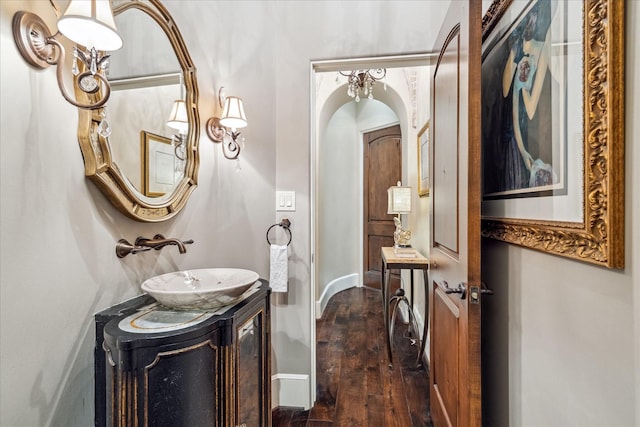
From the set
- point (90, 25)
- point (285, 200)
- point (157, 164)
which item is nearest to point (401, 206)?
point (285, 200)

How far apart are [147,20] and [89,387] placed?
1.35 m

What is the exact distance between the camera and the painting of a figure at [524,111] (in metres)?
0.80

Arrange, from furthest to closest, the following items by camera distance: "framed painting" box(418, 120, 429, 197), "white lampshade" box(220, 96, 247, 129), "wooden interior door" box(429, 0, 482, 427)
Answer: "framed painting" box(418, 120, 429, 197)
"white lampshade" box(220, 96, 247, 129)
"wooden interior door" box(429, 0, 482, 427)

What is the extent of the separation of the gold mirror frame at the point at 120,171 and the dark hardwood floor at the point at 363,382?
4.68 feet

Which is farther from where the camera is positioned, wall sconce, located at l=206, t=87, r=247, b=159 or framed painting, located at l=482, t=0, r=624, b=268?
wall sconce, located at l=206, t=87, r=247, b=159

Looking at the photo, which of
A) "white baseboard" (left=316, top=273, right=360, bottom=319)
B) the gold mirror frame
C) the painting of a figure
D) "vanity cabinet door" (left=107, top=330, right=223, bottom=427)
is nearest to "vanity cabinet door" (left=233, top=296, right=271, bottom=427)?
"vanity cabinet door" (left=107, top=330, right=223, bottom=427)

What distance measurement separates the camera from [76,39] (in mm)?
790

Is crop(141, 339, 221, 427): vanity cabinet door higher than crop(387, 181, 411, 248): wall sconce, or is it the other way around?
crop(387, 181, 411, 248): wall sconce

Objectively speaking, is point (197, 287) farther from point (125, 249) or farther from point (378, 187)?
point (378, 187)

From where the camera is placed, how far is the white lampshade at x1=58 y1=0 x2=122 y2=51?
0.75 m

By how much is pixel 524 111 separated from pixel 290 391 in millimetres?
1920

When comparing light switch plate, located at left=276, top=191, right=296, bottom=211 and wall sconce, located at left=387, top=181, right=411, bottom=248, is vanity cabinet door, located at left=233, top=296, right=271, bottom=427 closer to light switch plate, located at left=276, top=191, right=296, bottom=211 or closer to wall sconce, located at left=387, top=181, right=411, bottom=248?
light switch plate, located at left=276, top=191, right=296, bottom=211

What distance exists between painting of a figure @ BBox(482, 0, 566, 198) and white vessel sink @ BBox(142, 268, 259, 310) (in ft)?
3.34

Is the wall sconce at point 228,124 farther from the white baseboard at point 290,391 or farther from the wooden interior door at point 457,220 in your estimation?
the white baseboard at point 290,391
